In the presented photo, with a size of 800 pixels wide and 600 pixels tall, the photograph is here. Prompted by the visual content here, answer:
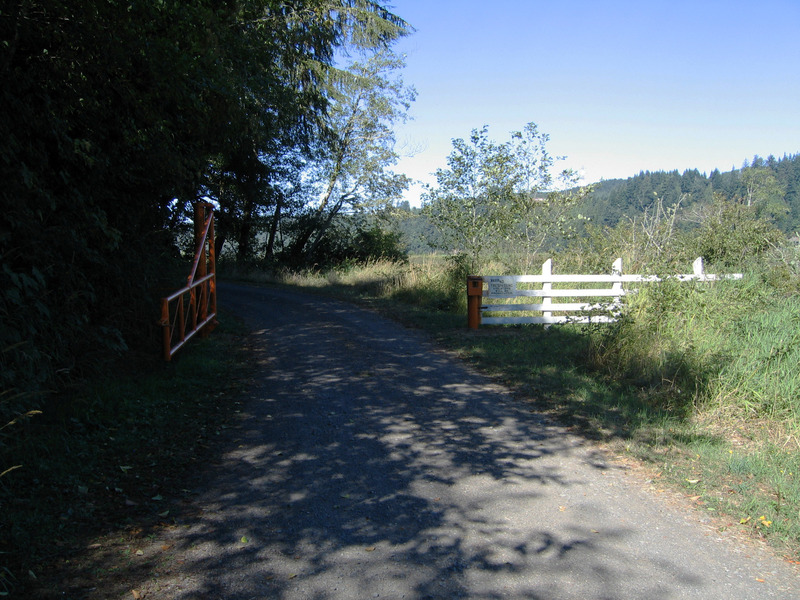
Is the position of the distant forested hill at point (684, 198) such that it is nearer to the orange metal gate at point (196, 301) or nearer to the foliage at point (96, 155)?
the orange metal gate at point (196, 301)

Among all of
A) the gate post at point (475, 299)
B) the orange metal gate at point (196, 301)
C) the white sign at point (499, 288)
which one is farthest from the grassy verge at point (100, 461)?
the white sign at point (499, 288)

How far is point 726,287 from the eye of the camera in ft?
31.8

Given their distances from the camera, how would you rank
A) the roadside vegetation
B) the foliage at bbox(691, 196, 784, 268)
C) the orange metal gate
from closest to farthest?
the roadside vegetation, the orange metal gate, the foliage at bbox(691, 196, 784, 268)

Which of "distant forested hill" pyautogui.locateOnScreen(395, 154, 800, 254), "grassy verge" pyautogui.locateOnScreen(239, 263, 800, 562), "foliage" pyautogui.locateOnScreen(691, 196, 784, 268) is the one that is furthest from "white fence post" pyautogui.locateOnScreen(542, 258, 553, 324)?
"foliage" pyautogui.locateOnScreen(691, 196, 784, 268)

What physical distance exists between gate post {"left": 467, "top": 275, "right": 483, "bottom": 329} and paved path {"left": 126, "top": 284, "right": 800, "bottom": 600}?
5.00 metres

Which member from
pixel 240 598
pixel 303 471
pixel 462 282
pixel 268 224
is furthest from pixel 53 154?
pixel 268 224

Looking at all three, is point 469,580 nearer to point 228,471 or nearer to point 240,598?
point 240,598

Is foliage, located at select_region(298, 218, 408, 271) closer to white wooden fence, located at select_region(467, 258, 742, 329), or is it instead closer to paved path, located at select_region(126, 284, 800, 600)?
white wooden fence, located at select_region(467, 258, 742, 329)

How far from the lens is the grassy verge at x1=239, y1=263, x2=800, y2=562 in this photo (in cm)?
460

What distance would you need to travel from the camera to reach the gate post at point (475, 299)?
38.3 feet

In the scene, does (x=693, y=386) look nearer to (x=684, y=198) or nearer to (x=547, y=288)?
(x=547, y=288)

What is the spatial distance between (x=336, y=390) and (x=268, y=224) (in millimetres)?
23585

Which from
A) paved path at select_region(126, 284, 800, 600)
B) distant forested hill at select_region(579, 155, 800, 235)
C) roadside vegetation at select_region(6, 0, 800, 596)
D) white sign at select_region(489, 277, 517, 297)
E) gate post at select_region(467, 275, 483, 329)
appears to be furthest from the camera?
distant forested hill at select_region(579, 155, 800, 235)

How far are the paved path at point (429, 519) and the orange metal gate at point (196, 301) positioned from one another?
5.87 ft
